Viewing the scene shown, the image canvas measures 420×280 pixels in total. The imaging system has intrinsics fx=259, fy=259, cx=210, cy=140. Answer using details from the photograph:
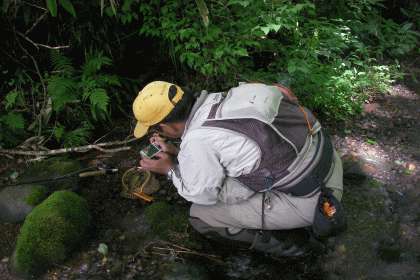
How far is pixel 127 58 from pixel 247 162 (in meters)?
3.51

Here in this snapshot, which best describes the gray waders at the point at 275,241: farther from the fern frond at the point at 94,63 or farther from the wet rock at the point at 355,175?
the fern frond at the point at 94,63

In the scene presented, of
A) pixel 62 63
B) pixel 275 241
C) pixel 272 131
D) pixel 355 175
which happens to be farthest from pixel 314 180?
pixel 62 63

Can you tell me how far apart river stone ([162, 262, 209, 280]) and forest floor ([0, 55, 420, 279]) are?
104cm

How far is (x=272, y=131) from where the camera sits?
210 cm

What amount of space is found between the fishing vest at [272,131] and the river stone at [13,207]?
2582 mm

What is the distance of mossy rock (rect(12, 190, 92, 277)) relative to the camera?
256 cm

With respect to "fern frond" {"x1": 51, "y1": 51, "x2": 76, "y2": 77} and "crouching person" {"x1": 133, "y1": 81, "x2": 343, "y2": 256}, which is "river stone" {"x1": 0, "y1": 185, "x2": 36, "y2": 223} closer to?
"crouching person" {"x1": 133, "y1": 81, "x2": 343, "y2": 256}

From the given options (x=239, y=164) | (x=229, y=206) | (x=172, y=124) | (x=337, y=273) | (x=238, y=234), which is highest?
(x=172, y=124)

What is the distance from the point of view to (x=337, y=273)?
2537 millimetres

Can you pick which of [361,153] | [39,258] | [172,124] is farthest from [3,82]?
[361,153]

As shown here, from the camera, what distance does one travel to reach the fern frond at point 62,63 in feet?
13.4

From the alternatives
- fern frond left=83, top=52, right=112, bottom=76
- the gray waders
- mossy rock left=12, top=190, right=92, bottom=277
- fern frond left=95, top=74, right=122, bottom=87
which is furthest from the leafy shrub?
mossy rock left=12, top=190, right=92, bottom=277

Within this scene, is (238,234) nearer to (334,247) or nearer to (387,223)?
(334,247)

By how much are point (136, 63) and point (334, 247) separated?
4.24 metres
